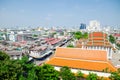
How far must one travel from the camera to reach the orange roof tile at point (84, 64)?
19.5m

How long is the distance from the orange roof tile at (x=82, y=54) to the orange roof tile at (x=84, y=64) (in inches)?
26.5

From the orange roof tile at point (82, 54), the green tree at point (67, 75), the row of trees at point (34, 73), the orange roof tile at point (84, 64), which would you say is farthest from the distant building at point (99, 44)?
the green tree at point (67, 75)

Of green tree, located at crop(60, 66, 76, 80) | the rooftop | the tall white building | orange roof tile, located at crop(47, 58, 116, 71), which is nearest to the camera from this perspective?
green tree, located at crop(60, 66, 76, 80)

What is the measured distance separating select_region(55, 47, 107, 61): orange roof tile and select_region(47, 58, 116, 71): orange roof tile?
674 millimetres

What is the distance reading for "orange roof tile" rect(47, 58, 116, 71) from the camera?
63.9ft

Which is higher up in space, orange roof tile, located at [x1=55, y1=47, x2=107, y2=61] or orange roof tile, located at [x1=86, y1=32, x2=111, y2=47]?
orange roof tile, located at [x1=86, y1=32, x2=111, y2=47]

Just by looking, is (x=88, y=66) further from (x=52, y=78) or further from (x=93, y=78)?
Answer: (x=52, y=78)

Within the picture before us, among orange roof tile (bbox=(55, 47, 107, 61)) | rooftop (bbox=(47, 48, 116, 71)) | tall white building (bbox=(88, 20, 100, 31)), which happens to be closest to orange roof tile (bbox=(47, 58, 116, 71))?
rooftop (bbox=(47, 48, 116, 71))

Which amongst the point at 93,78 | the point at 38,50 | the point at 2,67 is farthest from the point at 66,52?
the point at 38,50

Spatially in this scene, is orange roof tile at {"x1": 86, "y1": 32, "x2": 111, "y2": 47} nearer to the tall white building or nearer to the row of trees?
the row of trees

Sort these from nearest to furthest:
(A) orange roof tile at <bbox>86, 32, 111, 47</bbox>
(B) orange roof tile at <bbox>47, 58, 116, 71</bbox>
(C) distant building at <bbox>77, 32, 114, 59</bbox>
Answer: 1. (B) orange roof tile at <bbox>47, 58, 116, 71</bbox>
2. (C) distant building at <bbox>77, 32, 114, 59</bbox>
3. (A) orange roof tile at <bbox>86, 32, 111, 47</bbox>

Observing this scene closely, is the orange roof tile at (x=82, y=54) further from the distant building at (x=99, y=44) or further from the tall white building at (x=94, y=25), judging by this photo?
the tall white building at (x=94, y=25)

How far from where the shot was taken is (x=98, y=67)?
64.3ft

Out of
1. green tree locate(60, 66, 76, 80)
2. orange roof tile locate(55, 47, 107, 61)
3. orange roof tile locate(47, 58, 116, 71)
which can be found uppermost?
orange roof tile locate(55, 47, 107, 61)
